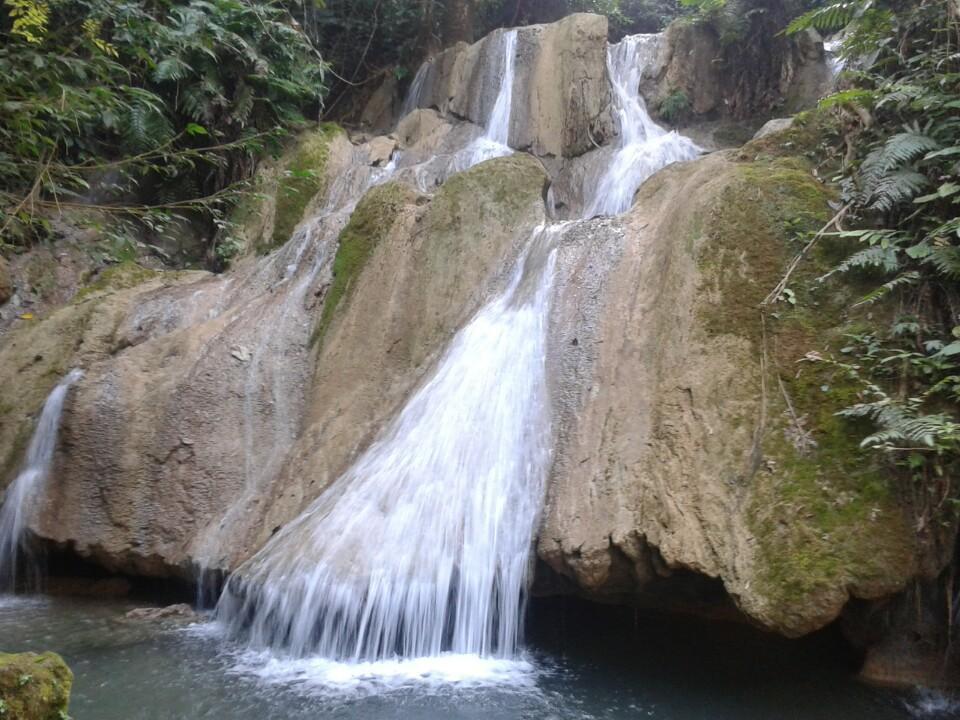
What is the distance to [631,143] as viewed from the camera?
41.0 ft

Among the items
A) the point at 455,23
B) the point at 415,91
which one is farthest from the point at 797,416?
the point at 455,23

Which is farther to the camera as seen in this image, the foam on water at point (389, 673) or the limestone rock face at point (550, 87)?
the limestone rock face at point (550, 87)

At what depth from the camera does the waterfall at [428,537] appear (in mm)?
5457

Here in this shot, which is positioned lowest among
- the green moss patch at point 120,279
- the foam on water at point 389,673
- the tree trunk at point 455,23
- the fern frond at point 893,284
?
the foam on water at point 389,673

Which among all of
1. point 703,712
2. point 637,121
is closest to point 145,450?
point 703,712

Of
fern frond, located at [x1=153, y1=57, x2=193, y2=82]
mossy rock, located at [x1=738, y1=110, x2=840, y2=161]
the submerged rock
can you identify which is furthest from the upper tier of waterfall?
fern frond, located at [x1=153, y1=57, x2=193, y2=82]

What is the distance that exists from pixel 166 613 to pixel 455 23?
14.4 meters

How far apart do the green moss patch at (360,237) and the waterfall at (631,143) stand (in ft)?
9.99

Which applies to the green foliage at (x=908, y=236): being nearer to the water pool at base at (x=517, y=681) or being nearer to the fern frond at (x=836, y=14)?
the fern frond at (x=836, y=14)

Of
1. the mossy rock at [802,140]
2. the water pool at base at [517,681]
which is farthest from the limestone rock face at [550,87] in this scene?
the water pool at base at [517,681]

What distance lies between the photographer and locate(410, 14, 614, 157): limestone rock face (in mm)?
12695

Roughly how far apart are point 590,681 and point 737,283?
132 inches

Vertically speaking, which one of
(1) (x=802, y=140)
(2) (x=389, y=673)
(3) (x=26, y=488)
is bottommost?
(2) (x=389, y=673)

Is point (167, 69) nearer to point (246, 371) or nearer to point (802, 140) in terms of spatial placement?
point (246, 371)
